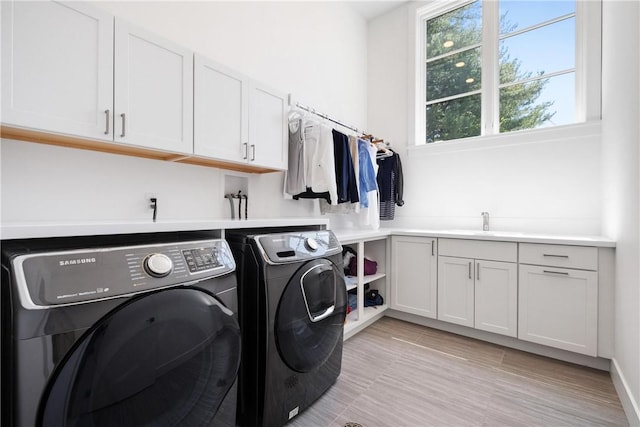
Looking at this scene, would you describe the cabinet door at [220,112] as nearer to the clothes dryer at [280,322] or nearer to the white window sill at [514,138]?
the clothes dryer at [280,322]

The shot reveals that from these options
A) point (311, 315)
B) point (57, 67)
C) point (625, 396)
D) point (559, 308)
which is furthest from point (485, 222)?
point (57, 67)

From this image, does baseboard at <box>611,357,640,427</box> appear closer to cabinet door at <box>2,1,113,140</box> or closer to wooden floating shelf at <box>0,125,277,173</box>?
wooden floating shelf at <box>0,125,277,173</box>

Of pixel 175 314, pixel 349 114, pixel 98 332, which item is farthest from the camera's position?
pixel 349 114

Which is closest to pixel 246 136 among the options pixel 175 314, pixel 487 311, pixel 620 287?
pixel 175 314

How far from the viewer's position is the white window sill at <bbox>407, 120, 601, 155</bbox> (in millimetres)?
2393

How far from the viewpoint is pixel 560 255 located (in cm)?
200

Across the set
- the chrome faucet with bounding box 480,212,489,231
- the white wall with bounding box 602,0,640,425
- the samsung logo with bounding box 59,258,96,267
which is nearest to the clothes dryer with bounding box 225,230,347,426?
the samsung logo with bounding box 59,258,96,267

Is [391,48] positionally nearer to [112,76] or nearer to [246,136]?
[246,136]

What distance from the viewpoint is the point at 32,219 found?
4.36 ft

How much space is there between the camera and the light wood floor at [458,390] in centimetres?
146

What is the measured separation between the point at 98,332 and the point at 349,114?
3152 millimetres

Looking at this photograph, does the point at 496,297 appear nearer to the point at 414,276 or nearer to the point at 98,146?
the point at 414,276

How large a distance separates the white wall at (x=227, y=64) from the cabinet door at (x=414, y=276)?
94 centimetres

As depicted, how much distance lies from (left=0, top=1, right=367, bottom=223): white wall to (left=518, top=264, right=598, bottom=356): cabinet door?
1863 millimetres
